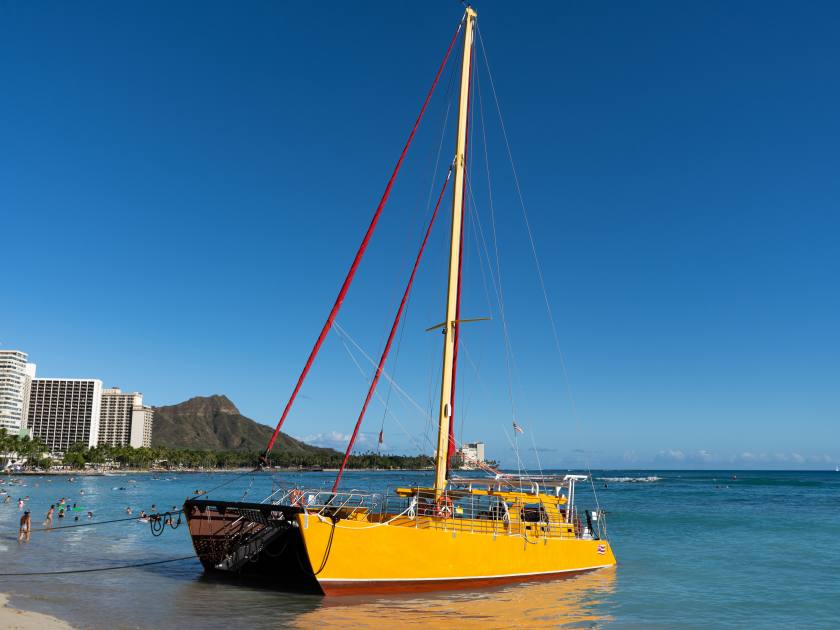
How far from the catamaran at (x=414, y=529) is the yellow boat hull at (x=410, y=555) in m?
0.03

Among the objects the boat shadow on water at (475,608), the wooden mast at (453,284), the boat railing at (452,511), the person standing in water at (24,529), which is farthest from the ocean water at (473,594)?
the wooden mast at (453,284)

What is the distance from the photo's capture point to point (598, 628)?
16453 millimetres

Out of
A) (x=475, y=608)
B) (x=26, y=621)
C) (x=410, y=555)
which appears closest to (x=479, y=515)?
(x=475, y=608)

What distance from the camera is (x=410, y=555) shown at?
669 inches

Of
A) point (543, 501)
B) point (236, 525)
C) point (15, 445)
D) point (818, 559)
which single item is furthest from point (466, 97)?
point (15, 445)

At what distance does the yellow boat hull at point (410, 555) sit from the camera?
52.5 feet

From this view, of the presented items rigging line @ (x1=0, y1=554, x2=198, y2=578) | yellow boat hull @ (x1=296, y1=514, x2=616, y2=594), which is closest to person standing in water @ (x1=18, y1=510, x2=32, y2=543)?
rigging line @ (x1=0, y1=554, x2=198, y2=578)

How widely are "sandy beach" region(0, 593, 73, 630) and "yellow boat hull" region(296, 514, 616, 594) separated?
17.0 ft

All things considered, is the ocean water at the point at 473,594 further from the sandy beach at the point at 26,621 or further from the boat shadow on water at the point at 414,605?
the sandy beach at the point at 26,621

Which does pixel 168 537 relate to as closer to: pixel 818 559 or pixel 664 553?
pixel 664 553

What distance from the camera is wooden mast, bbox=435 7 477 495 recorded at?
63.0ft

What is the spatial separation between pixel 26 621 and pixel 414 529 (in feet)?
27.7

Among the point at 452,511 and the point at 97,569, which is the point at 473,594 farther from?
the point at 97,569

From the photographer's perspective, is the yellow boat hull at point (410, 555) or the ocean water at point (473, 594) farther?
the yellow boat hull at point (410, 555)
